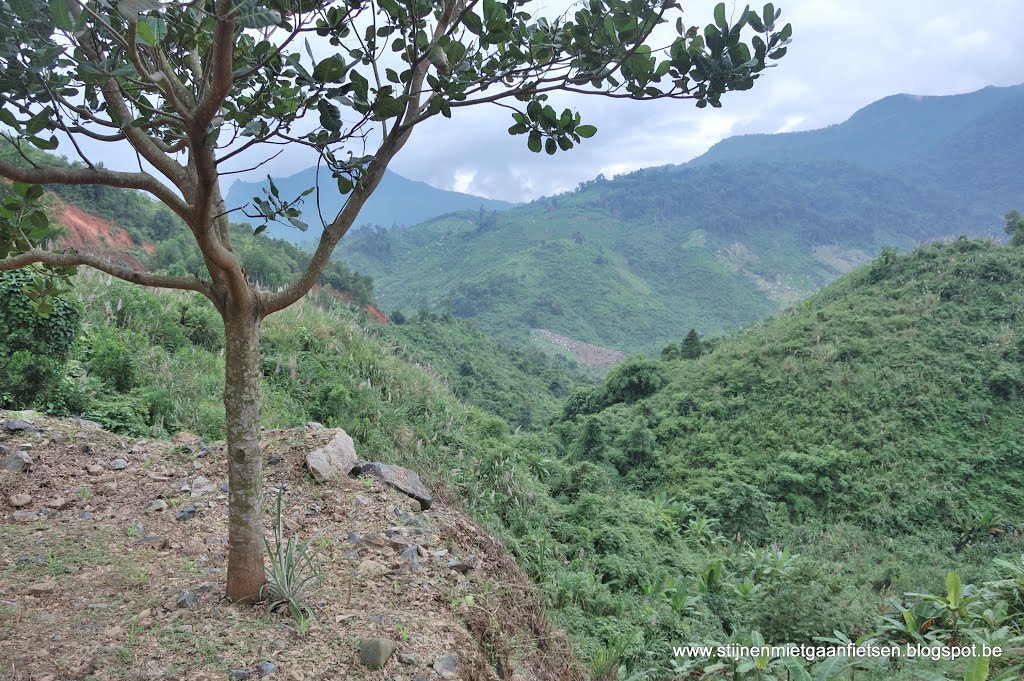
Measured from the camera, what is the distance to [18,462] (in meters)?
3.86

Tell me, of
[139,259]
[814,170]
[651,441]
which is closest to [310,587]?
[651,441]

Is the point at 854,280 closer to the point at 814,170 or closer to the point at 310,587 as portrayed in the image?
the point at 310,587

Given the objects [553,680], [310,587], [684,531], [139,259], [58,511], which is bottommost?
[684,531]

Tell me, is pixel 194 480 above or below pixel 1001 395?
above

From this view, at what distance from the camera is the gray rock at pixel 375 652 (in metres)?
2.38

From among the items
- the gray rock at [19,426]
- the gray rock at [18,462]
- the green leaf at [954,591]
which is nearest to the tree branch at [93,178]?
the gray rock at [18,462]

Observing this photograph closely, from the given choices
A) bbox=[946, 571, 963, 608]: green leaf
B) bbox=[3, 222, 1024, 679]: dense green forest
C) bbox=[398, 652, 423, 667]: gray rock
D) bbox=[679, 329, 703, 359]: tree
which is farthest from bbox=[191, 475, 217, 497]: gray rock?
bbox=[679, 329, 703, 359]: tree

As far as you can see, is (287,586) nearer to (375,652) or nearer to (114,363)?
(375,652)

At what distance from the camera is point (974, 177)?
307 feet

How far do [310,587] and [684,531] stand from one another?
261 inches

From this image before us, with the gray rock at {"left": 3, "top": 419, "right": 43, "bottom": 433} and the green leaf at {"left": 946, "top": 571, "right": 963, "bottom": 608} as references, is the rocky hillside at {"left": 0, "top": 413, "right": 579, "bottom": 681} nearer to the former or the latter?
the gray rock at {"left": 3, "top": 419, "right": 43, "bottom": 433}

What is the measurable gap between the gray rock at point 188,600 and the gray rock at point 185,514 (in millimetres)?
1060

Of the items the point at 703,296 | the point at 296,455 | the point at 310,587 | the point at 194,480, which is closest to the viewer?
the point at 310,587

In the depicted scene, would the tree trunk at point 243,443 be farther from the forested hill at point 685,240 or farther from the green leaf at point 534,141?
the forested hill at point 685,240
